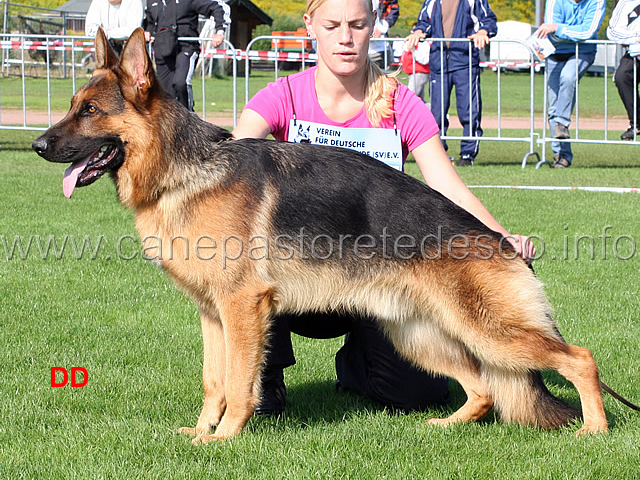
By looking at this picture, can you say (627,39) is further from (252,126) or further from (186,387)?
(186,387)

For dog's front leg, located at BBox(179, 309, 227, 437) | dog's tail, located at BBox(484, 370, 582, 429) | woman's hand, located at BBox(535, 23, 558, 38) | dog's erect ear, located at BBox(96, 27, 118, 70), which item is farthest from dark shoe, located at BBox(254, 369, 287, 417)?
woman's hand, located at BBox(535, 23, 558, 38)

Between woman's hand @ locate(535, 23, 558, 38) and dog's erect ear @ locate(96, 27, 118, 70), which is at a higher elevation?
woman's hand @ locate(535, 23, 558, 38)

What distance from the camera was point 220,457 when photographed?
3.11 meters

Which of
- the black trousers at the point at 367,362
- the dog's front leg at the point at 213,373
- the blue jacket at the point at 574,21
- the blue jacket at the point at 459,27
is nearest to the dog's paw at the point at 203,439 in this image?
the dog's front leg at the point at 213,373

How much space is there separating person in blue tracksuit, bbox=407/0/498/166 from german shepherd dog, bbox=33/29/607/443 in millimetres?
8414

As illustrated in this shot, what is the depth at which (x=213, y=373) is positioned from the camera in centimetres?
354

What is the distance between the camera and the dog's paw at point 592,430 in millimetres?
3252

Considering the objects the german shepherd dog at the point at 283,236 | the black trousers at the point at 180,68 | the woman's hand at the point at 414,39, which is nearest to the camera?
the german shepherd dog at the point at 283,236

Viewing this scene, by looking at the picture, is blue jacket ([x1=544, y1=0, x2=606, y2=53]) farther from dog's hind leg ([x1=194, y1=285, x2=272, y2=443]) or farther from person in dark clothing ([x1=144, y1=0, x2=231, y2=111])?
dog's hind leg ([x1=194, y1=285, x2=272, y2=443])

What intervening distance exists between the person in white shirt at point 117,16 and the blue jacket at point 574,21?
6.16 metres

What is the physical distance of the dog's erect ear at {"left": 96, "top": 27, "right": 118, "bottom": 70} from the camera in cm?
321

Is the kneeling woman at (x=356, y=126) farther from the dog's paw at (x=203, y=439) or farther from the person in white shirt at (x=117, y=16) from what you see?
the person in white shirt at (x=117, y=16)

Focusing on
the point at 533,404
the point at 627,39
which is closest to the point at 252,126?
the point at 533,404

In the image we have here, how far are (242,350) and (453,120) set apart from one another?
55.8 feet
